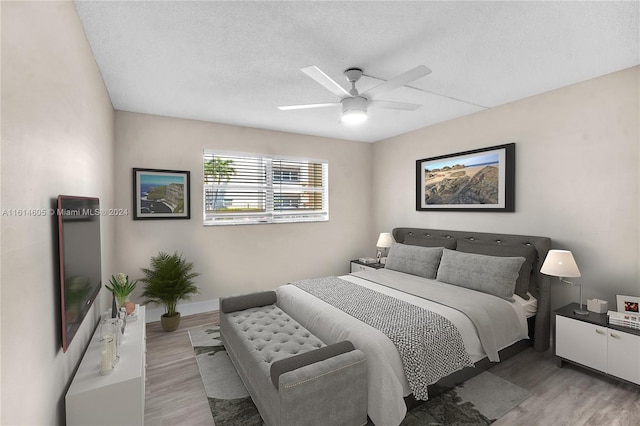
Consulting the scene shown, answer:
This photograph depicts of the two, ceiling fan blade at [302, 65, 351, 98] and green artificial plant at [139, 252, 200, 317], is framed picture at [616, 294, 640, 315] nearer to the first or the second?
ceiling fan blade at [302, 65, 351, 98]

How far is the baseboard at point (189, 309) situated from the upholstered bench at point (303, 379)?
6.48 feet

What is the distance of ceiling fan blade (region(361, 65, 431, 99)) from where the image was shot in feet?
6.59

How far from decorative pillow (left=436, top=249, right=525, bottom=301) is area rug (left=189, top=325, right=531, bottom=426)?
2.65 ft

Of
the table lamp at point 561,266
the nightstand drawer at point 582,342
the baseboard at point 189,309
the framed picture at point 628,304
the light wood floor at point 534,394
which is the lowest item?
the light wood floor at point 534,394

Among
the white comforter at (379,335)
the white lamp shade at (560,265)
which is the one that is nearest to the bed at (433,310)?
the white comforter at (379,335)

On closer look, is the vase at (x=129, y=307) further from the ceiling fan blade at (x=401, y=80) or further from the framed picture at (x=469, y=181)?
the framed picture at (x=469, y=181)

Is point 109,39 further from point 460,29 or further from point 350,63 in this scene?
point 460,29

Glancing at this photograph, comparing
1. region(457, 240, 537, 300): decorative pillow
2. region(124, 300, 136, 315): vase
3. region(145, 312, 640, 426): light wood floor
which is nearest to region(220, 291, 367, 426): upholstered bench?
region(145, 312, 640, 426): light wood floor

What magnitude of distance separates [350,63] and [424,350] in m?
2.30

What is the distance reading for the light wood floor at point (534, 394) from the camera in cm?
210

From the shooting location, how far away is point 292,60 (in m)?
2.46

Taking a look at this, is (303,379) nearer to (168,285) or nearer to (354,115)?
(354,115)

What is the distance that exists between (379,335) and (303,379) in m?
0.65

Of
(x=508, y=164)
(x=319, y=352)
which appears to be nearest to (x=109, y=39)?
(x=319, y=352)
